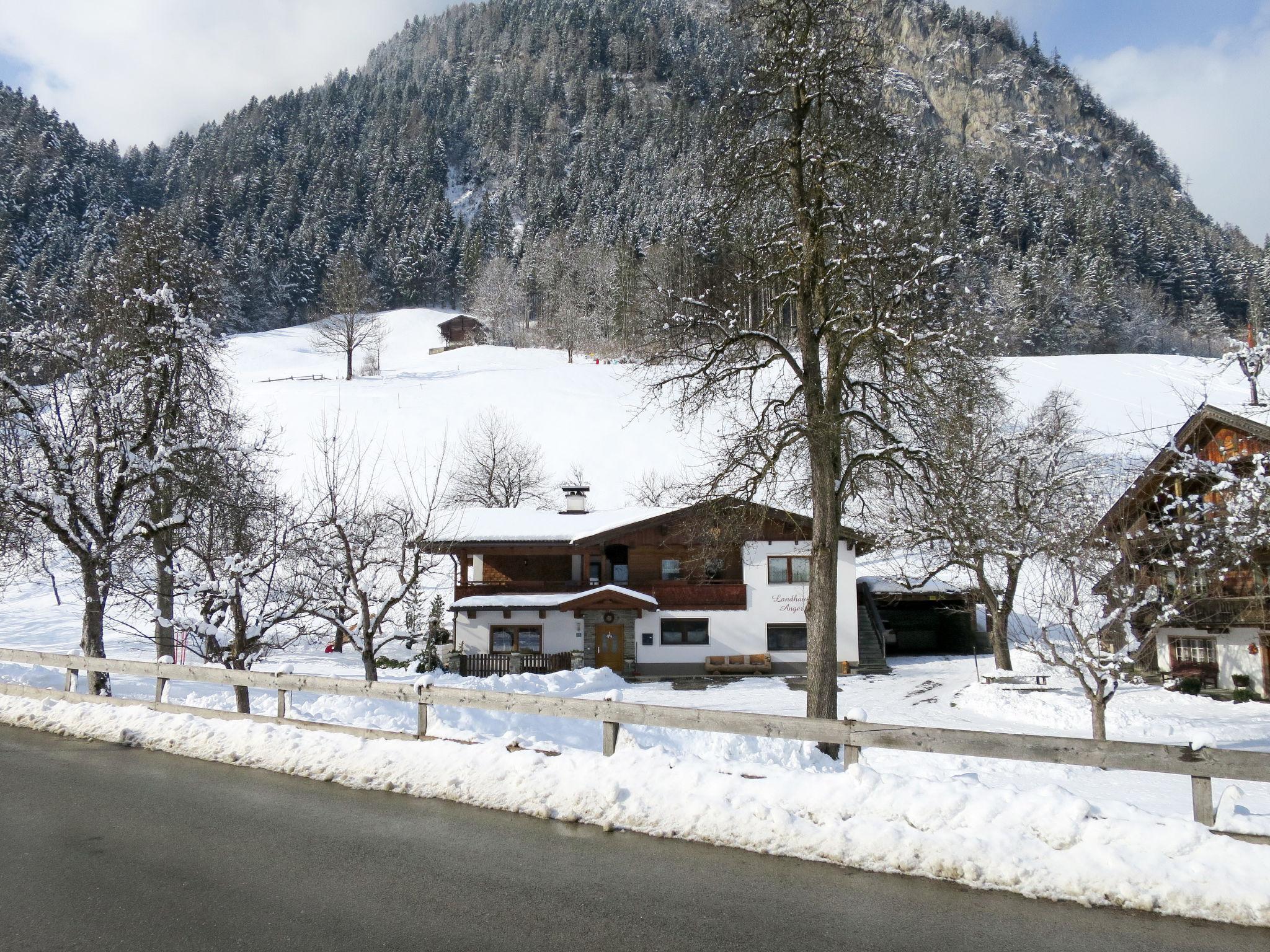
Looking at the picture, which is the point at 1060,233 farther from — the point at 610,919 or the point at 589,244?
the point at 610,919

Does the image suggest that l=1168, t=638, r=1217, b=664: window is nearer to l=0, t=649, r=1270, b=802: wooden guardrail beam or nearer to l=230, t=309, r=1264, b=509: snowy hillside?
l=230, t=309, r=1264, b=509: snowy hillside

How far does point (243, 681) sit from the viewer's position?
12.0 meters

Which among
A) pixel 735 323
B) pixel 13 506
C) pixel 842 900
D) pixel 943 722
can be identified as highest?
pixel 735 323

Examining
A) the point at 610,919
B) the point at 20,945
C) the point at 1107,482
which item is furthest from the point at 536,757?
the point at 1107,482

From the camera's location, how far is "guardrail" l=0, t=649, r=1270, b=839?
6449 mm

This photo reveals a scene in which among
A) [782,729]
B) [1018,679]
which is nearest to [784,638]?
[1018,679]

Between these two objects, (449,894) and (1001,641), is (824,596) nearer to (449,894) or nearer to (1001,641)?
(449,894)

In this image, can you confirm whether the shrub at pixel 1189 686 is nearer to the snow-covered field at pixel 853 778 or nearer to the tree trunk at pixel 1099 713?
the snow-covered field at pixel 853 778

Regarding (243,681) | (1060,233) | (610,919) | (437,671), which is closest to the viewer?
(610,919)

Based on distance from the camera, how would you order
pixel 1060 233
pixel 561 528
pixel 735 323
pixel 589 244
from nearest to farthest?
pixel 735 323 → pixel 561 528 → pixel 1060 233 → pixel 589 244

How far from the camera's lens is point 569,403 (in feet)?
236

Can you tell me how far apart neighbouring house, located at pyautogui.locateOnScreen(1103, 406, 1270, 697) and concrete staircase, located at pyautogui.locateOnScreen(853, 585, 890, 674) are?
33.7ft

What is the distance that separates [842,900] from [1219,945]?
7.69 feet

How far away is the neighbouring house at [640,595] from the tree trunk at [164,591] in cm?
1198
